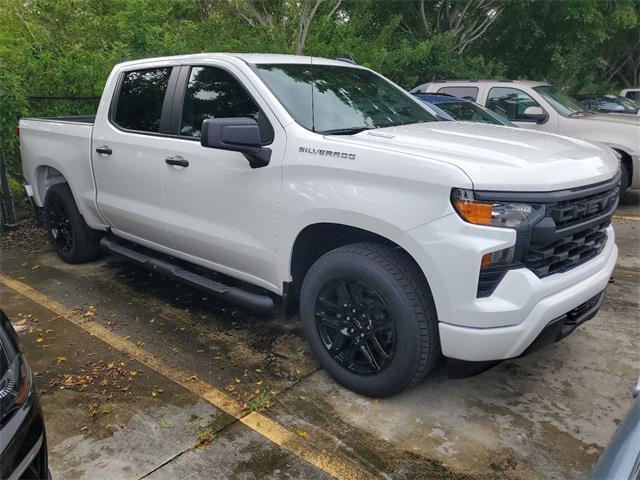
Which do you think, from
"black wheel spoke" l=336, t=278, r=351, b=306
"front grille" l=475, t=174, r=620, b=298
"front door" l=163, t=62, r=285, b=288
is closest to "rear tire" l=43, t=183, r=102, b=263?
"front door" l=163, t=62, r=285, b=288

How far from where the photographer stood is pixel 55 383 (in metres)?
3.42

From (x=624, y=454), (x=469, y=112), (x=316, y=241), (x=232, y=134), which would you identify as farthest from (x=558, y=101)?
(x=624, y=454)

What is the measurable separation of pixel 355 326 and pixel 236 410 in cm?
82

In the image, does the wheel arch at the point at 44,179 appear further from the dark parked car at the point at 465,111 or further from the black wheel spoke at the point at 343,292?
the dark parked car at the point at 465,111

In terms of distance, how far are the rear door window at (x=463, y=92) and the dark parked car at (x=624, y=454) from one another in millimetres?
7769

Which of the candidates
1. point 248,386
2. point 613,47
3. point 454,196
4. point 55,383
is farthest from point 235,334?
point 613,47

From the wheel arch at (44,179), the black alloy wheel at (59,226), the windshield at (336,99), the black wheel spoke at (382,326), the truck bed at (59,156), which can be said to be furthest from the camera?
the wheel arch at (44,179)

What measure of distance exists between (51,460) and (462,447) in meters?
2.03

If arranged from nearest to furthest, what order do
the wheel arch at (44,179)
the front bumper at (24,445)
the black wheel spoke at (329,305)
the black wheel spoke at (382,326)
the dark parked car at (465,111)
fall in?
the front bumper at (24,445) < the black wheel spoke at (382,326) < the black wheel spoke at (329,305) < the wheel arch at (44,179) < the dark parked car at (465,111)

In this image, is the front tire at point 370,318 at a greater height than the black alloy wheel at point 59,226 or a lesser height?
greater

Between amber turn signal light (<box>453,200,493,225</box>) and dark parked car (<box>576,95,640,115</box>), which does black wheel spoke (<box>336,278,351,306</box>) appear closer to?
amber turn signal light (<box>453,200,493,225</box>)

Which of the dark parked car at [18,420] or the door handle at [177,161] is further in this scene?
the door handle at [177,161]

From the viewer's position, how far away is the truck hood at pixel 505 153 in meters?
2.62

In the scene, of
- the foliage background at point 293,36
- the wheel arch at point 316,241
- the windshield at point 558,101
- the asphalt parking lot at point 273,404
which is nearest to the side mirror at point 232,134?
the wheel arch at point 316,241
